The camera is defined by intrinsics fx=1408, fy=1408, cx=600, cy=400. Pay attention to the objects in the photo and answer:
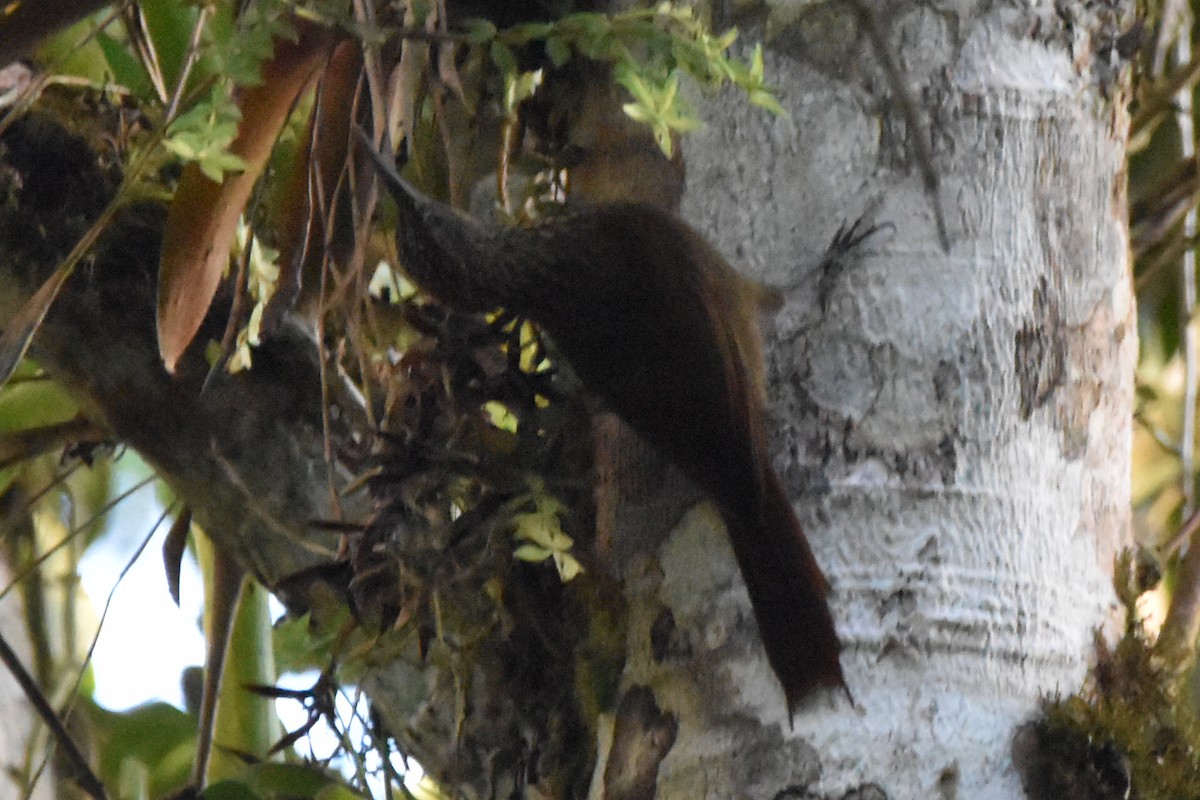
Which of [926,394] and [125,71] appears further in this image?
[125,71]

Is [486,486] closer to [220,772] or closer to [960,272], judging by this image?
[960,272]

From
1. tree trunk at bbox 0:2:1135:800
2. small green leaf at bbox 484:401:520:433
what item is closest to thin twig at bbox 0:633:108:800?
tree trunk at bbox 0:2:1135:800

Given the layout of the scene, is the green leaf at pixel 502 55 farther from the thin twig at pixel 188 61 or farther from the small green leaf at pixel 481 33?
the thin twig at pixel 188 61

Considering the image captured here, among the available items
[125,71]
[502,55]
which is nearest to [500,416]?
[502,55]

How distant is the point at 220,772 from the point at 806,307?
1.17m

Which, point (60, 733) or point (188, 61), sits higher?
point (188, 61)

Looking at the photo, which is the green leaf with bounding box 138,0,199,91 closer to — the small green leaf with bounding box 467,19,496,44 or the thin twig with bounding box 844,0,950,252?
the small green leaf with bounding box 467,19,496,44

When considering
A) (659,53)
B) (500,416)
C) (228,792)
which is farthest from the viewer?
(228,792)

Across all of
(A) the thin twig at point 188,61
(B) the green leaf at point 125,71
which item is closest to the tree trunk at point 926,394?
(A) the thin twig at point 188,61

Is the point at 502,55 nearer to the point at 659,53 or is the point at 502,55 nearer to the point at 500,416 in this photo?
the point at 659,53

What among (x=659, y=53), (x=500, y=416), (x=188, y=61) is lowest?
(x=500, y=416)

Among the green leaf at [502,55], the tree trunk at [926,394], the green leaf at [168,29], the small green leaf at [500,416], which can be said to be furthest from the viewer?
the green leaf at [168,29]

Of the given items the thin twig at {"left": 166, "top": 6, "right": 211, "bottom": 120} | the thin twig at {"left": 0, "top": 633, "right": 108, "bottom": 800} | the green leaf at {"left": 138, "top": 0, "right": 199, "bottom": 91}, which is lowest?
the thin twig at {"left": 0, "top": 633, "right": 108, "bottom": 800}

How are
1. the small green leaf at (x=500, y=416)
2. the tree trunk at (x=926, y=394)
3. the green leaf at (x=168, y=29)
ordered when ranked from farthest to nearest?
the green leaf at (x=168, y=29) → the small green leaf at (x=500, y=416) → the tree trunk at (x=926, y=394)
